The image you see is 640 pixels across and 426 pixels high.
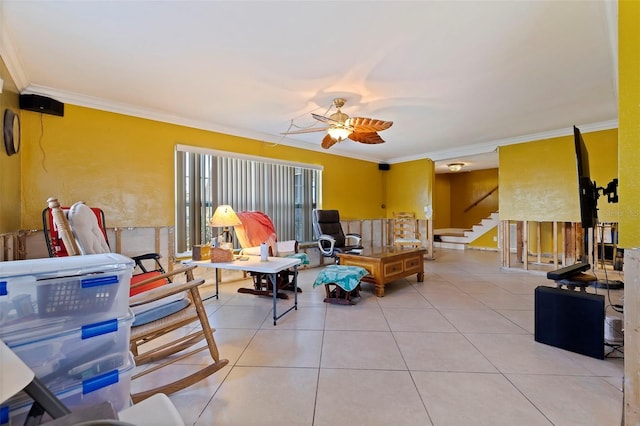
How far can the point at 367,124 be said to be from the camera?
293 centimetres

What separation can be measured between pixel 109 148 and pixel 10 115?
92 centimetres

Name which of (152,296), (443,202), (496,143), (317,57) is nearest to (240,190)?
(317,57)

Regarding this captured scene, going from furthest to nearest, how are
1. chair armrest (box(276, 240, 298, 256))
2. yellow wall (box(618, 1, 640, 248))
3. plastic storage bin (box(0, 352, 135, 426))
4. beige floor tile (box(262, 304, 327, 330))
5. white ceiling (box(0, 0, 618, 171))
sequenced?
chair armrest (box(276, 240, 298, 256)), beige floor tile (box(262, 304, 327, 330)), white ceiling (box(0, 0, 618, 171)), yellow wall (box(618, 1, 640, 248)), plastic storage bin (box(0, 352, 135, 426))

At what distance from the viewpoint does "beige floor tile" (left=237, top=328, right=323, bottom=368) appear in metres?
1.94

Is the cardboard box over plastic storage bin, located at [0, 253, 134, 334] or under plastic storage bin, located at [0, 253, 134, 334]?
under

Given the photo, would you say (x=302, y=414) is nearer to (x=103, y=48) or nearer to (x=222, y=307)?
(x=222, y=307)

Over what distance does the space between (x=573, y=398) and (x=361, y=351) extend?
49.0 inches

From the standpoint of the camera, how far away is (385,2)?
1.71 meters

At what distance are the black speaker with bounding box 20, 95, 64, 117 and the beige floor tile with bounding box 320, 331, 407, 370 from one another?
3.59m

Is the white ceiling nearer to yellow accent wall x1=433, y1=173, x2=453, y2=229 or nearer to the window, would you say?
the window

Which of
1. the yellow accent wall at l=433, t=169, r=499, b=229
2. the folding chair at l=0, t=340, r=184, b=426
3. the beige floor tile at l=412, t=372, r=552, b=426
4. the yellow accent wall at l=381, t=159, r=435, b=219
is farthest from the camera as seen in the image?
the yellow accent wall at l=433, t=169, r=499, b=229

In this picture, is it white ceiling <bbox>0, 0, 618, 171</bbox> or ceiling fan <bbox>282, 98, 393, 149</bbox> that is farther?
ceiling fan <bbox>282, 98, 393, 149</bbox>

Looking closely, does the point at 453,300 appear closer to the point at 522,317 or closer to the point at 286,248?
the point at 522,317

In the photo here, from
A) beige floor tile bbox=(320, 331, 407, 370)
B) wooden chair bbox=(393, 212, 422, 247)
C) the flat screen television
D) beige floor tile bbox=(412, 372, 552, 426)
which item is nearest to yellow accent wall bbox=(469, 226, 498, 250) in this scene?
wooden chair bbox=(393, 212, 422, 247)
